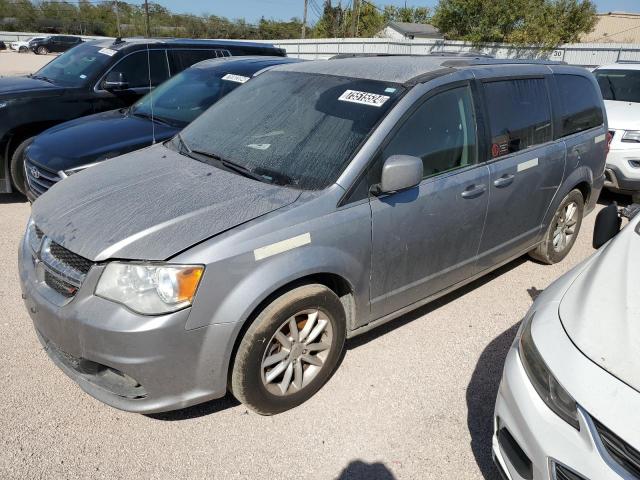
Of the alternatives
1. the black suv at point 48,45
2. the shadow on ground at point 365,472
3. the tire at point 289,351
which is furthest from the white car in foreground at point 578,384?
the black suv at point 48,45

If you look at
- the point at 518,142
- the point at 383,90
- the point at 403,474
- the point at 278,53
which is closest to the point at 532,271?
the point at 518,142

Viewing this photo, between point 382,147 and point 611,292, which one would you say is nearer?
point 611,292

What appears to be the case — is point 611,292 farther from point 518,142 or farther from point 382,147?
point 518,142

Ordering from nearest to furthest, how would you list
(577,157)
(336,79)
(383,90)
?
(383,90) → (336,79) → (577,157)

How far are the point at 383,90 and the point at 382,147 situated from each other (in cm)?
47

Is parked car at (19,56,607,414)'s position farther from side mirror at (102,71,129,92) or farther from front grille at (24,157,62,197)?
side mirror at (102,71,129,92)

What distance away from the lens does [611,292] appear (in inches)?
86.7

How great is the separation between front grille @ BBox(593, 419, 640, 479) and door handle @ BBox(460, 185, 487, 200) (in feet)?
6.02

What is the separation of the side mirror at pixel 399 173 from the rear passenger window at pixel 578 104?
2.20 m

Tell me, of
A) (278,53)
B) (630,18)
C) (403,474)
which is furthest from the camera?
(630,18)

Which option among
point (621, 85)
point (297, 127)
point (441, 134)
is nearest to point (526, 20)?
point (621, 85)

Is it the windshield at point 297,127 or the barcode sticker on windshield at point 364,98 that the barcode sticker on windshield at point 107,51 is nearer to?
the windshield at point 297,127

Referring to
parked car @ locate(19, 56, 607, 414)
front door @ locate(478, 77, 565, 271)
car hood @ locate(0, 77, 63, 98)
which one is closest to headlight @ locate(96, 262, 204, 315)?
parked car @ locate(19, 56, 607, 414)

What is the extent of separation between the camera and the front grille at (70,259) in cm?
241
